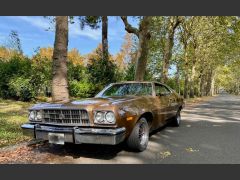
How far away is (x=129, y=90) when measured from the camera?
25.8 ft

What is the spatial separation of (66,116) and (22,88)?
12173 mm

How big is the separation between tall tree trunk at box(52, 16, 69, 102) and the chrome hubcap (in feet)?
9.23

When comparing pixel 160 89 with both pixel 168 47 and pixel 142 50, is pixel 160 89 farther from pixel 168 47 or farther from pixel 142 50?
pixel 168 47

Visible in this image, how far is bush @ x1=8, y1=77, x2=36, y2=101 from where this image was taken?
56.3 feet

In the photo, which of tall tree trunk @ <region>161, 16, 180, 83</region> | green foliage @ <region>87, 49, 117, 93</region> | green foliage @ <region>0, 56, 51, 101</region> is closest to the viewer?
green foliage @ <region>0, 56, 51, 101</region>

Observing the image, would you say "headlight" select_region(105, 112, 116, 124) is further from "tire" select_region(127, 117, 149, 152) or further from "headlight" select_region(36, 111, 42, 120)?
"headlight" select_region(36, 111, 42, 120)

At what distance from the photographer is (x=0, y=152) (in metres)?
6.18

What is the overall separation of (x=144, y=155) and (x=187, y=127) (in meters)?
4.33

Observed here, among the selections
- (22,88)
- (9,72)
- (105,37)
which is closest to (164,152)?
(22,88)

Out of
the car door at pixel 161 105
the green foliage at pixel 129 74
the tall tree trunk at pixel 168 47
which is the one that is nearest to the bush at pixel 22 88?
the green foliage at pixel 129 74

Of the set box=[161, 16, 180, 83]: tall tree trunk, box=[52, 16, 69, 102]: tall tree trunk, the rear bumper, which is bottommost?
the rear bumper

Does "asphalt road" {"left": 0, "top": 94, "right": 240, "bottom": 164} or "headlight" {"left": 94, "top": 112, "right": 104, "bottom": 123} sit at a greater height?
"headlight" {"left": 94, "top": 112, "right": 104, "bottom": 123}

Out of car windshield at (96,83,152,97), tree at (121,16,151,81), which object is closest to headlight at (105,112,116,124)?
car windshield at (96,83,152,97)

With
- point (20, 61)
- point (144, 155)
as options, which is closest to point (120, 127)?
point (144, 155)
